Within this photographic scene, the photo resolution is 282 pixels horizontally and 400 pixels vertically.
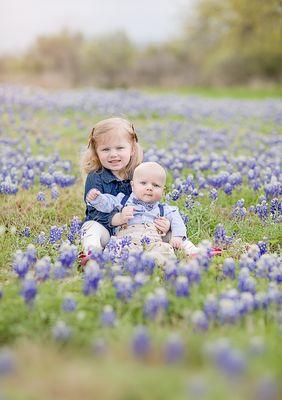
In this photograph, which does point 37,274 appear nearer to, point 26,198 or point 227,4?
point 26,198

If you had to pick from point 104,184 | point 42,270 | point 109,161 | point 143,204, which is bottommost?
point 42,270

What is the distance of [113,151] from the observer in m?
6.76

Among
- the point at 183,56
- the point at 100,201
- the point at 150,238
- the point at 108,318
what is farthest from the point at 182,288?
the point at 183,56

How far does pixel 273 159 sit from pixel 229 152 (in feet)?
3.87

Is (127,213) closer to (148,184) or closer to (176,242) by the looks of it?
(148,184)

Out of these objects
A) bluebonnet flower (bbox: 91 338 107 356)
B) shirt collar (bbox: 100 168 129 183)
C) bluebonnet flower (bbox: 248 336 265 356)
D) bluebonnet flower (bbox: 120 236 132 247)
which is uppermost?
shirt collar (bbox: 100 168 129 183)

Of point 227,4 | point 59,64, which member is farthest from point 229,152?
point 59,64

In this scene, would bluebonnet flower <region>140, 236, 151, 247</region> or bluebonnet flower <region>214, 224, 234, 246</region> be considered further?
bluebonnet flower <region>214, 224, 234, 246</region>

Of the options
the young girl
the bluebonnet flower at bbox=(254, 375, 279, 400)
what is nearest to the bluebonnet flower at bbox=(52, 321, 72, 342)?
the bluebonnet flower at bbox=(254, 375, 279, 400)

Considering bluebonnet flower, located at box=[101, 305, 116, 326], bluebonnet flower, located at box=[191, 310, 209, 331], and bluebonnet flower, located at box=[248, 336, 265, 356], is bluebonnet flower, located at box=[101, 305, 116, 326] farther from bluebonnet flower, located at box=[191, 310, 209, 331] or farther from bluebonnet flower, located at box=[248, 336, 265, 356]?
bluebonnet flower, located at box=[248, 336, 265, 356]

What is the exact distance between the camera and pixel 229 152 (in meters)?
11.1

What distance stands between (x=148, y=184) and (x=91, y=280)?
6.63 feet

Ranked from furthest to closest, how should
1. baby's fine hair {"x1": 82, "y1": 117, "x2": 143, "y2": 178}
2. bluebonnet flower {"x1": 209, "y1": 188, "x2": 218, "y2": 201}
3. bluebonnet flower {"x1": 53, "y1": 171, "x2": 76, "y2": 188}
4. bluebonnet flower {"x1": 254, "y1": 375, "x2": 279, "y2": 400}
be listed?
→ bluebonnet flower {"x1": 53, "y1": 171, "x2": 76, "y2": 188} → bluebonnet flower {"x1": 209, "y1": 188, "x2": 218, "y2": 201} → baby's fine hair {"x1": 82, "y1": 117, "x2": 143, "y2": 178} → bluebonnet flower {"x1": 254, "y1": 375, "x2": 279, "y2": 400}

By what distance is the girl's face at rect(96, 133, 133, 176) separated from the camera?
6.76 metres
